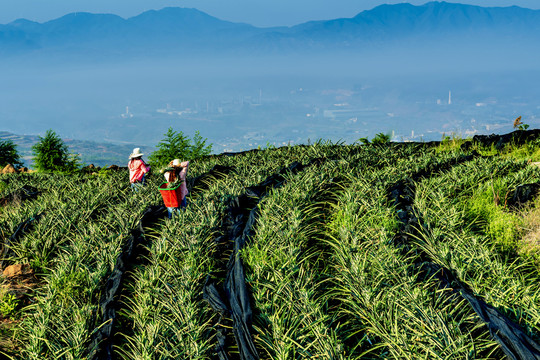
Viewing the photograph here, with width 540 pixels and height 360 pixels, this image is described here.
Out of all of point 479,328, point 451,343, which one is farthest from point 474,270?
point 451,343

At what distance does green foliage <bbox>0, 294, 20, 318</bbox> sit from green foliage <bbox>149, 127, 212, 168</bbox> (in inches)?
537

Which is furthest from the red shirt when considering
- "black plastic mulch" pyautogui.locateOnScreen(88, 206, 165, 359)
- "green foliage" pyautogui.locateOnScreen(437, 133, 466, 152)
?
"green foliage" pyautogui.locateOnScreen(437, 133, 466, 152)

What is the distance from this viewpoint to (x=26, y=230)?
7.79m

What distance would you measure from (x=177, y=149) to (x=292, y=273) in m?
15.7

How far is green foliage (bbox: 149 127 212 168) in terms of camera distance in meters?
19.6

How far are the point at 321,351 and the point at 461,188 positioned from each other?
17.4 ft

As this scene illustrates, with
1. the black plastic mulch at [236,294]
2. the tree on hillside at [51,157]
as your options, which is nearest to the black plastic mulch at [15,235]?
the black plastic mulch at [236,294]

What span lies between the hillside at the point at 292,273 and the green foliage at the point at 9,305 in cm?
2

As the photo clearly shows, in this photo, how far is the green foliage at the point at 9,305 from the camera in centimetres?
581

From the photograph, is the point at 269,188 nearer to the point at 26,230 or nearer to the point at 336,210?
the point at 336,210

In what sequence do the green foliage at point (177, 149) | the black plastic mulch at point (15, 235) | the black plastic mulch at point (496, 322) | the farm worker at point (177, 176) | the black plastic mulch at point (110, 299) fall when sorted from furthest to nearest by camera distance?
the green foliage at point (177, 149), the farm worker at point (177, 176), the black plastic mulch at point (15, 235), the black plastic mulch at point (110, 299), the black plastic mulch at point (496, 322)

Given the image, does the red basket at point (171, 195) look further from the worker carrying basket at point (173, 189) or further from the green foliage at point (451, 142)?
the green foliage at point (451, 142)

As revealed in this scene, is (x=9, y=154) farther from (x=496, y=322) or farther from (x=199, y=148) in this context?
(x=496, y=322)

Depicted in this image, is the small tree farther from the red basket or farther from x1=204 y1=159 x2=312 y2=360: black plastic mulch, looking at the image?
x1=204 y1=159 x2=312 y2=360: black plastic mulch
